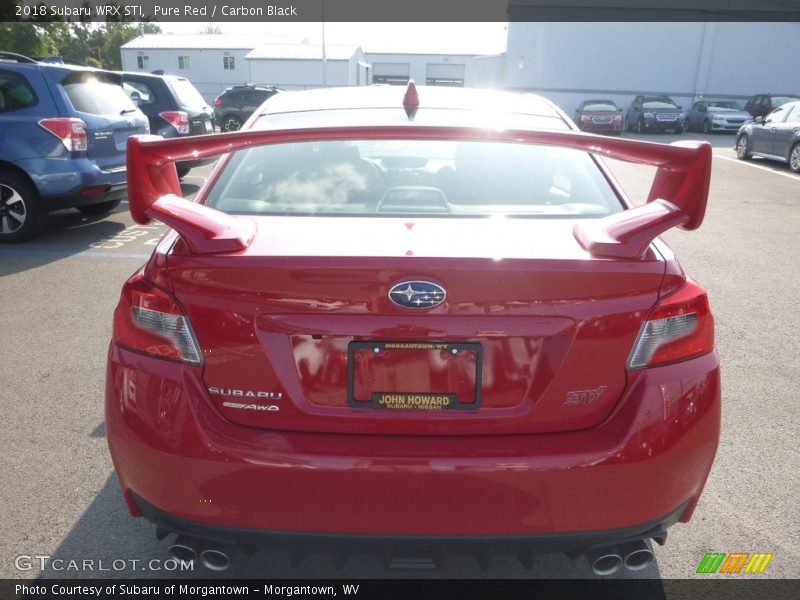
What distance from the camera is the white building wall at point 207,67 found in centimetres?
5631

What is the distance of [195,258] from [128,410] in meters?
0.50

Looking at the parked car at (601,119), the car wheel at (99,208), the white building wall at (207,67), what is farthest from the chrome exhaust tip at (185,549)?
the white building wall at (207,67)

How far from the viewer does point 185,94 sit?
42.6 ft

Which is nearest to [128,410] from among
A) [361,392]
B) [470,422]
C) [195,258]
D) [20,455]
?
[195,258]

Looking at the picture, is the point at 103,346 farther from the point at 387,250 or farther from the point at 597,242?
the point at 597,242

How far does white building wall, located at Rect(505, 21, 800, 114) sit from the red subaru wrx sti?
127 feet

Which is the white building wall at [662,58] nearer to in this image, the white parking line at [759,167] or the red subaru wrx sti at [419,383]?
the white parking line at [759,167]

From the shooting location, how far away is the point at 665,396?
195cm

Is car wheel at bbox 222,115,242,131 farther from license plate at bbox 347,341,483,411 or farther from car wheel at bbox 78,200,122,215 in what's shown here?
license plate at bbox 347,341,483,411

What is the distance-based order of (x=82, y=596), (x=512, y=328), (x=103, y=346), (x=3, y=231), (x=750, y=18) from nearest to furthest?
(x=512, y=328), (x=82, y=596), (x=103, y=346), (x=3, y=231), (x=750, y=18)

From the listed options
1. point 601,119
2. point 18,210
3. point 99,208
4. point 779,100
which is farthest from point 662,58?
point 18,210

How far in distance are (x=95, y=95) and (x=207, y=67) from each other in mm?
53569

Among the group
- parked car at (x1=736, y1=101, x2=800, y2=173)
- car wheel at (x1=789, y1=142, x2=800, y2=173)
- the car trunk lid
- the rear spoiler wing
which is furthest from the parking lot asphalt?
parked car at (x1=736, y1=101, x2=800, y2=173)

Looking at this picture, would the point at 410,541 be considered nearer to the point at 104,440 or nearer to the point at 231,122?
the point at 104,440
